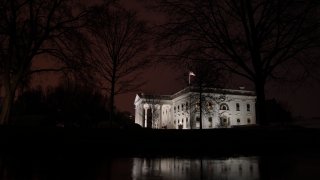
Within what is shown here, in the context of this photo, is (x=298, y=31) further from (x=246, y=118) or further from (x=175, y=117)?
(x=175, y=117)

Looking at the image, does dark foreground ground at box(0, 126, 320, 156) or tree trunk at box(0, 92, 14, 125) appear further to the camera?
tree trunk at box(0, 92, 14, 125)

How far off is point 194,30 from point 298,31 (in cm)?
538

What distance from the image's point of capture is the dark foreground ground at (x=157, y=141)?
47.5 ft

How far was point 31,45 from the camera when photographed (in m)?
22.0

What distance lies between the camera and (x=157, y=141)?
16.2 m

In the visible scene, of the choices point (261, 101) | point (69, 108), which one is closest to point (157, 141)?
point (261, 101)

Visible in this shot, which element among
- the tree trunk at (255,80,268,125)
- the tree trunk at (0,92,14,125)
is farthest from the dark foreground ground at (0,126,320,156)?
the tree trunk at (0,92,14,125)

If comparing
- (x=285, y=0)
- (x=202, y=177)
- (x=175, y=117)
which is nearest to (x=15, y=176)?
(x=202, y=177)

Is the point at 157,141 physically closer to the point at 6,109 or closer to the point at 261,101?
the point at 261,101

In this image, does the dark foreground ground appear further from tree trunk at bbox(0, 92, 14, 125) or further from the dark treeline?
the dark treeline

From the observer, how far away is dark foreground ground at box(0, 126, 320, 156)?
14.5 m

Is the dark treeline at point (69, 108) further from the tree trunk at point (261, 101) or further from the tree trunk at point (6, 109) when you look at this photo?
the tree trunk at point (261, 101)

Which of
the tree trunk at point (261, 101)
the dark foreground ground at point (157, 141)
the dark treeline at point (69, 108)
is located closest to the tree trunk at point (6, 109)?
the dark foreground ground at point (157, 141)

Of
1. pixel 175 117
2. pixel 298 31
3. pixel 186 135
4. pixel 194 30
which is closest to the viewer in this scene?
pixel 186 135
